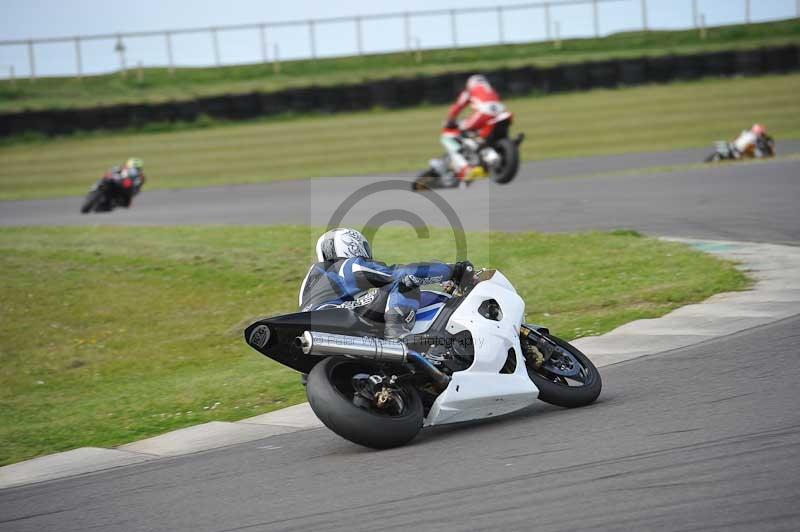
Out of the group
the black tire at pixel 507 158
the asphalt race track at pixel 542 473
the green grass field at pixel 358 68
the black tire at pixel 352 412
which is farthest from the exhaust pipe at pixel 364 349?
the green grass field at pixel 358 68

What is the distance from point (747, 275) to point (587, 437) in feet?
17.2

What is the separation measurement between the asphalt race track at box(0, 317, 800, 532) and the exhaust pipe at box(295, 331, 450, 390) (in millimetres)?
445

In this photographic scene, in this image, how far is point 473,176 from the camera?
19797mm

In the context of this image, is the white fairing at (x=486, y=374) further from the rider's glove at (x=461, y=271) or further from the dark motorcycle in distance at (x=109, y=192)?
the dark motorcycle in distance at (x=109, y=192)

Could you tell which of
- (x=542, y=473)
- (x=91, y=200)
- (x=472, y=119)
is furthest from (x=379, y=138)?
(x=542, y=473)

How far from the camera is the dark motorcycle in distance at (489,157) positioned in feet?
62.3

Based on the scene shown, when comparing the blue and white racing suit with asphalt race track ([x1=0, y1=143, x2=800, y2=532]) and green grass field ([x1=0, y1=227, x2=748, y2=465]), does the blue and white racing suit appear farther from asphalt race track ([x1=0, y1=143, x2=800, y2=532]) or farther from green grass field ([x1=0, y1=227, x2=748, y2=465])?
green grass field ([x1=0, y1=227, x2=748, y2=465])

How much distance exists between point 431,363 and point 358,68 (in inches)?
1379

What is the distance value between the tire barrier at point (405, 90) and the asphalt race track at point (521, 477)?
1110 inches

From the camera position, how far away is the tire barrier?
33000 millimetres

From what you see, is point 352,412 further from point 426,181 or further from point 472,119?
point 426,181

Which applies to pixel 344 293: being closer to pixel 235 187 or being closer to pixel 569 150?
pixel 235 187

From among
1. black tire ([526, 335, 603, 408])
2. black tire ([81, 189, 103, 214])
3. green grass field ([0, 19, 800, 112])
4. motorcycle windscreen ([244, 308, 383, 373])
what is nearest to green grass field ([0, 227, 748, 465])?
motorcycle windscreen ([244, 308, 383, 373])

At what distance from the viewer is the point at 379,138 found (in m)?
31.8
